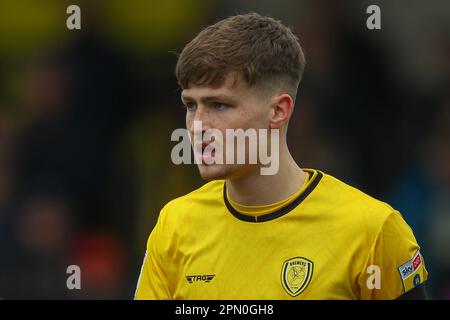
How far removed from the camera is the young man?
11.7 feet

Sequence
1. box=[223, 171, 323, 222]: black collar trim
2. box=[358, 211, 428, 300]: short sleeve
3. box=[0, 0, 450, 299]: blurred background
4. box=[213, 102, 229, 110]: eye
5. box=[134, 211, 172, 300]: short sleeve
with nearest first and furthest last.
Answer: box=[358, 211, 428, 300]: short sleeve < box=[213, 102, 229, 110]: eye < box=[223, 171, 323, 222]: black collar trim < box=[134, 211, 172, 300]: short sleeve < box=[0, 0, 450, 299]: blurred background

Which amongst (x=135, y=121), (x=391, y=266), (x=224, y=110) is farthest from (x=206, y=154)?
(x=135, y=121)

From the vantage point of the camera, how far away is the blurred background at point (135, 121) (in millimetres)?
7211

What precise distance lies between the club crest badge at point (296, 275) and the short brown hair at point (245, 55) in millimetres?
689

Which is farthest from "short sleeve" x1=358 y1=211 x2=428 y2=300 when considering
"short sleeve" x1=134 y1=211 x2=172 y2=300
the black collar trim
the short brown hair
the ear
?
"short sleeve" x1=134 y1=211 x2=172 y2=300

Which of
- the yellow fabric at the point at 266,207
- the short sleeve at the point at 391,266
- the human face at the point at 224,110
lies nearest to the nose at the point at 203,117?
the human face at the point at 224,110

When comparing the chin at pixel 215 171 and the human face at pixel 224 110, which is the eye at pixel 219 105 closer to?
the human face at pixel 224 110

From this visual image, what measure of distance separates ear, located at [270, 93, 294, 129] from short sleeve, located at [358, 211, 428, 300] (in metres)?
0.57

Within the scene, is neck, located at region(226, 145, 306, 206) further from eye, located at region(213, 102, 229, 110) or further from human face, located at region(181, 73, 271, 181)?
eye, located at region(213, 102, 229, 110)

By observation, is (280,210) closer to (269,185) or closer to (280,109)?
(269,185)

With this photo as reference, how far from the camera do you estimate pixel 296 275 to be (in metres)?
3.59

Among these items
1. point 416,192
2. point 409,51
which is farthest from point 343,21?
point 416,192

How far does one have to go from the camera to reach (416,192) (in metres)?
6.82

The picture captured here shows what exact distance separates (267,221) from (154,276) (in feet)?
1.79
